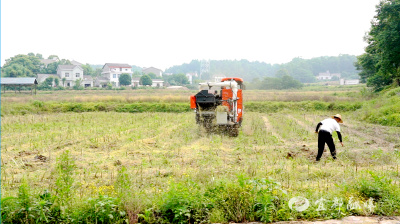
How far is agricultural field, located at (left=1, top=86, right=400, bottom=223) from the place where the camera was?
4930 millimetres

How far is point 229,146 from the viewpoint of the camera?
11367mm

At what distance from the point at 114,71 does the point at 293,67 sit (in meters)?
36.5

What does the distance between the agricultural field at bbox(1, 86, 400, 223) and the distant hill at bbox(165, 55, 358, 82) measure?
119 feet

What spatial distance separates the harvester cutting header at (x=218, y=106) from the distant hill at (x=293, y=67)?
33.7 meters

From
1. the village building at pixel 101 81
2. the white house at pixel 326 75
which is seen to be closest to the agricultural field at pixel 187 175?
the village building at pixel 101 81

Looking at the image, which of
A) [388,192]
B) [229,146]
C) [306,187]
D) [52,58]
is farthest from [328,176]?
[52,58]

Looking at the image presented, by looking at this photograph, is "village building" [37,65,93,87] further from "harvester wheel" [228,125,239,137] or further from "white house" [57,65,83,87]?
"harvester wheel" [228,125,239,137]

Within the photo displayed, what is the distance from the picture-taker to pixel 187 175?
6605 millimetres

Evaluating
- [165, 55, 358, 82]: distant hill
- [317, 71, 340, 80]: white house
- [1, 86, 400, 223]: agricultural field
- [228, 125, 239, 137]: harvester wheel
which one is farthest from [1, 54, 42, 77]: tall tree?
[317, 71, 340, 80]: white house

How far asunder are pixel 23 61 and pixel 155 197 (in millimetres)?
64052

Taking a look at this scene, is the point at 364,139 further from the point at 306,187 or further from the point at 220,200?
the point at 220,200
